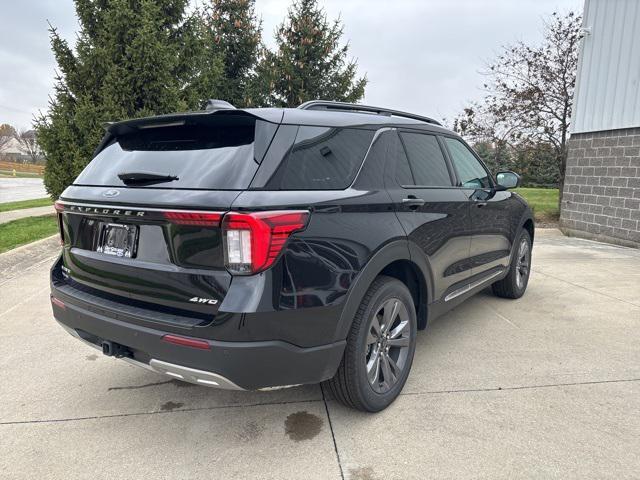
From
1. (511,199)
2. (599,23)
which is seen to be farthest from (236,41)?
(511,199)

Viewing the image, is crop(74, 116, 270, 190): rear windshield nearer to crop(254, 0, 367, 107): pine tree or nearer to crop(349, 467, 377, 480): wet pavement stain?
crop(349, 467, 377, 480): wet pavement stain

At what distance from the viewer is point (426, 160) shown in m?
3.29

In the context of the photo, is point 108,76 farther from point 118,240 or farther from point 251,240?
point 251,240

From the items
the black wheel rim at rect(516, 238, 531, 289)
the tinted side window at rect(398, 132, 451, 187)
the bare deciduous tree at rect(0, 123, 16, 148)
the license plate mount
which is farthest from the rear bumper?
the bare deciduous tree at rect(0, 123, 16, 148)

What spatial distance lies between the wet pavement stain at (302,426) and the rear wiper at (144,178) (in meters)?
1.52

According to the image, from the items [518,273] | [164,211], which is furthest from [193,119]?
[518,273]

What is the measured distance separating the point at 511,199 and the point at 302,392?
117 inches

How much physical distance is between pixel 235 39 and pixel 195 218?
46.9 feet

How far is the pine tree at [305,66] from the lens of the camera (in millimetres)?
13320

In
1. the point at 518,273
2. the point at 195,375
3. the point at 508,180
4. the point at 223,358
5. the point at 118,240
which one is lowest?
the point at 518,273

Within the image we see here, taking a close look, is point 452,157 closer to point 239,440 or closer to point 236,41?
point 239,440

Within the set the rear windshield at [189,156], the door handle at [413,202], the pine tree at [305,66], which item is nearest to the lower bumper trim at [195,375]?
the rear windshield at [189,156]

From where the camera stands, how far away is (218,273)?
6.75 ft

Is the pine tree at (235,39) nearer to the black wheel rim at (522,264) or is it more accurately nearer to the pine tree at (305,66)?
the pine tree at (305,66)
